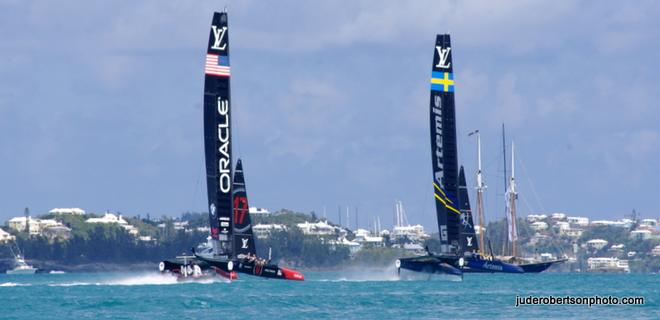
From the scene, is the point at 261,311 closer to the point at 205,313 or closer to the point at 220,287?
the point at 205,313

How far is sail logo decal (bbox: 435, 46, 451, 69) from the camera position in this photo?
352ft

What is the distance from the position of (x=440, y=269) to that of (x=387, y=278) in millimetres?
12402

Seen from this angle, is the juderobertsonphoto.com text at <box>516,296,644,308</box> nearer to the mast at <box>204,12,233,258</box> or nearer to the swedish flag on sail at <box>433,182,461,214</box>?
the mast at <box>204,12,233,258</box>

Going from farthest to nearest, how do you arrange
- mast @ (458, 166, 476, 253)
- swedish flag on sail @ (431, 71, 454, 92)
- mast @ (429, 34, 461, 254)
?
mast @ (458, 166, 476, 253), swedish flag on sail @ (431, 71, 454, 92), mast @ (429, 34, 461, 254)

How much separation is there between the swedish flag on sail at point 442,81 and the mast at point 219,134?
1586cm

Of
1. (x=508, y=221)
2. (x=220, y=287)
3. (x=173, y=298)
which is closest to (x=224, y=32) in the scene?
(x=220, y=287)

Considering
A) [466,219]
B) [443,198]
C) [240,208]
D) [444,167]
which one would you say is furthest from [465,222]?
[240,208]

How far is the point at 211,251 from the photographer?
97.2 metres

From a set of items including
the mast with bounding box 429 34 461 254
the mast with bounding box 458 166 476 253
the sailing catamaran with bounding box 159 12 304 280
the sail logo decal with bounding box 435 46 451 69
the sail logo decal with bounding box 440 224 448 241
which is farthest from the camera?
the mast with bounding box 458 166 476 253

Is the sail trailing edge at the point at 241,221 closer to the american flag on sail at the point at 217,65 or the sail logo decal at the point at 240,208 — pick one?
the sail logo decal at the point at 240,208

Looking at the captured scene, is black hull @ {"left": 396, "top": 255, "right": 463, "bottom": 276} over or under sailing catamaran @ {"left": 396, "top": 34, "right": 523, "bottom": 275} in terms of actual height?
under

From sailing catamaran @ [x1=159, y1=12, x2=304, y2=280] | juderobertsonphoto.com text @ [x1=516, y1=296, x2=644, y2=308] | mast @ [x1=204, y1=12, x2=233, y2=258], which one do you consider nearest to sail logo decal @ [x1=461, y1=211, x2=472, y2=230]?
sailing catamaran @ [x1=159, y1=12, x2=304, y2=280]

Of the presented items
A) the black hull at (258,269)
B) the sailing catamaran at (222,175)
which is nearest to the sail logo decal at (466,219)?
the sailing catamaran at (222,175)

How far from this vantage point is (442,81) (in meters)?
107
